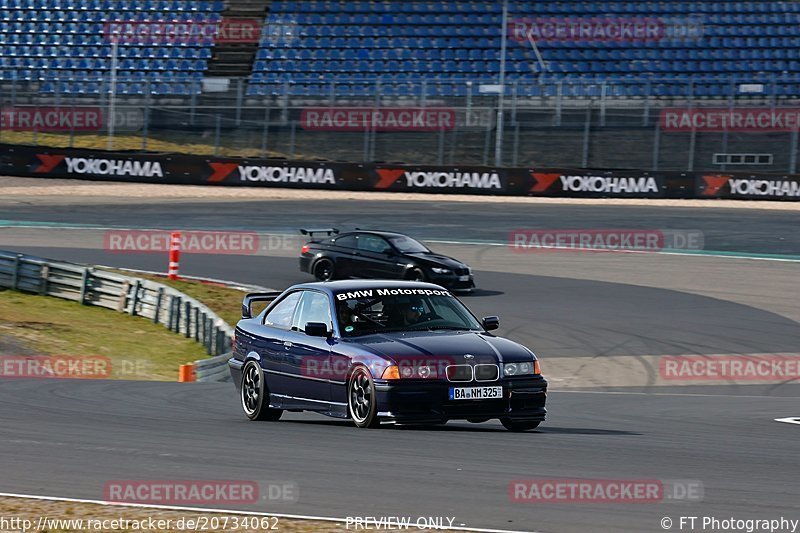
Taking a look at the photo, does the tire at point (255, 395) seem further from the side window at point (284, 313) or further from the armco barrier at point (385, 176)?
the armco barrier at point (385, 176)

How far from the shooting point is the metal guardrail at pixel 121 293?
1977 cm

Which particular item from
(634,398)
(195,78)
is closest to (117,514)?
(634,398)

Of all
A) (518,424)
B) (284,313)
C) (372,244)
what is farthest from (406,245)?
(518,424)

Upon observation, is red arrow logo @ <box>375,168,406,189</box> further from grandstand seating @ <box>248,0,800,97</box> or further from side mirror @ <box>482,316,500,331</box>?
side mirror @ <box>482,316,500,331</box>

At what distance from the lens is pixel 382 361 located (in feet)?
32.7

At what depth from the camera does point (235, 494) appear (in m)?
7.37

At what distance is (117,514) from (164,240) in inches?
1039

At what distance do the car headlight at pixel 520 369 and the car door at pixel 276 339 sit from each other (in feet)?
7.21
